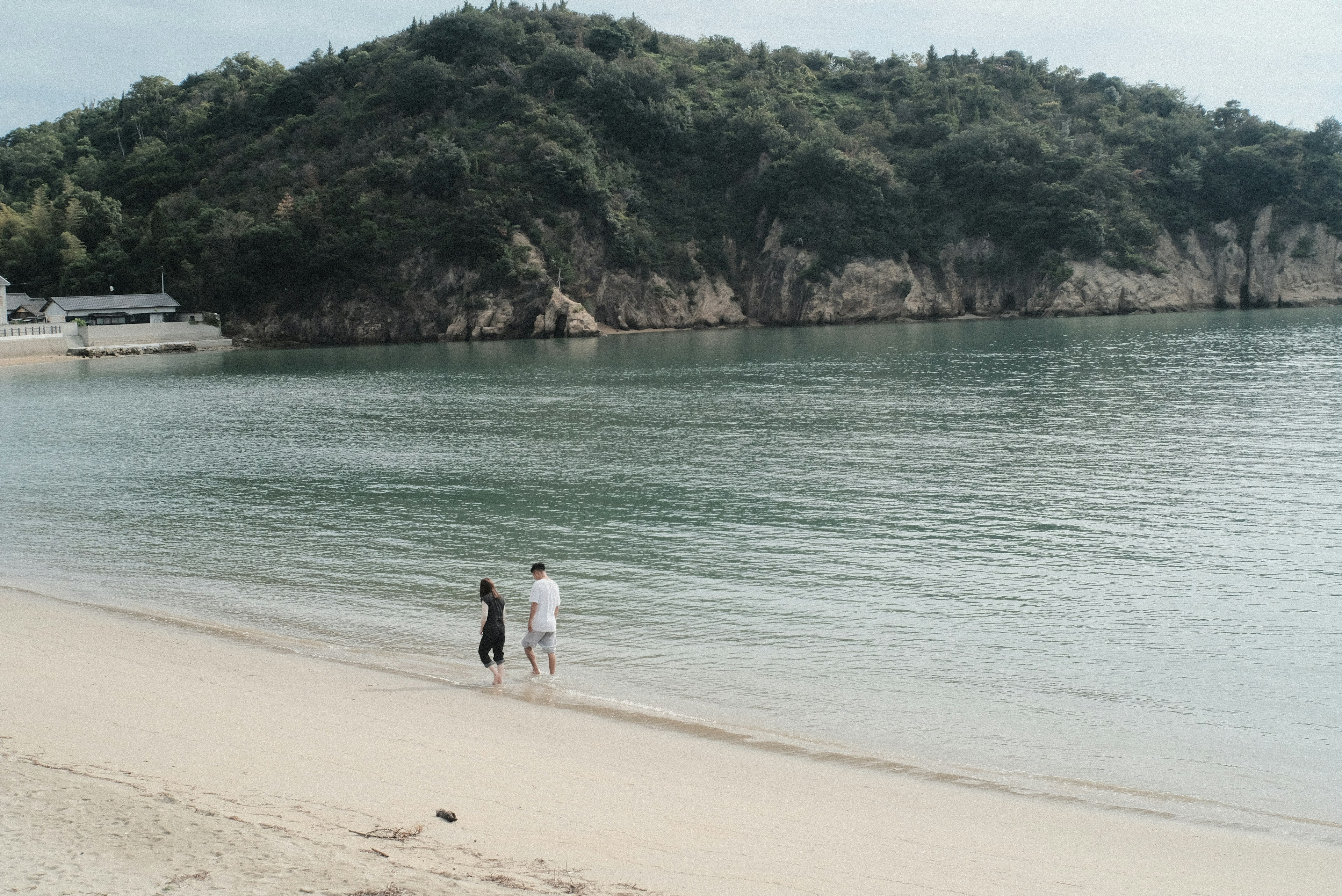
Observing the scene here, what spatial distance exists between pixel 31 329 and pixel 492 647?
100 m

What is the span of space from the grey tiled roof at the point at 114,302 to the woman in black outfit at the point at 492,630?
106 metres

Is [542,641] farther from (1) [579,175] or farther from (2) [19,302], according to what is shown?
(2) [19,302]

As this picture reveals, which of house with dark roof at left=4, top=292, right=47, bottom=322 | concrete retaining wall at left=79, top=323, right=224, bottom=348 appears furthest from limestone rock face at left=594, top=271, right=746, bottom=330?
house with dark roof at left=4, top=292, right=47, bottom=322

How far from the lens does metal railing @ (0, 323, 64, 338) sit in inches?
3698

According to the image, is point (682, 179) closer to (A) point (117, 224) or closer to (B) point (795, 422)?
(A) point (117, 224)

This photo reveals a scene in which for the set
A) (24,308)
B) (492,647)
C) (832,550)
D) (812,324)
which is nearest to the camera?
(492,647)

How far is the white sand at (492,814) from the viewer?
888cm

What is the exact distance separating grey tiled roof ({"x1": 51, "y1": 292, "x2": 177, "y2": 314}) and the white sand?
4118 inches

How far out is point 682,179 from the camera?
13138 centimetres

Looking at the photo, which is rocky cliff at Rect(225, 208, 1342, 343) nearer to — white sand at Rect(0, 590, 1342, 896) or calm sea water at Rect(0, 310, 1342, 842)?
calm sea water at Rect(0, 310, 1342, 842)

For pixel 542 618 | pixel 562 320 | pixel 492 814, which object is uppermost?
pixel 562 320

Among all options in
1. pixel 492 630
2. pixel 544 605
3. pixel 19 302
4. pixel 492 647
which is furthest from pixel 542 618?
pixel 19 302

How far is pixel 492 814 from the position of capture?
1078 centimetres

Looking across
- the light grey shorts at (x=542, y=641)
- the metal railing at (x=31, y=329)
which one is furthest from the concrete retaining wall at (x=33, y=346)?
the light grey shorts at (x=542, y=641)
